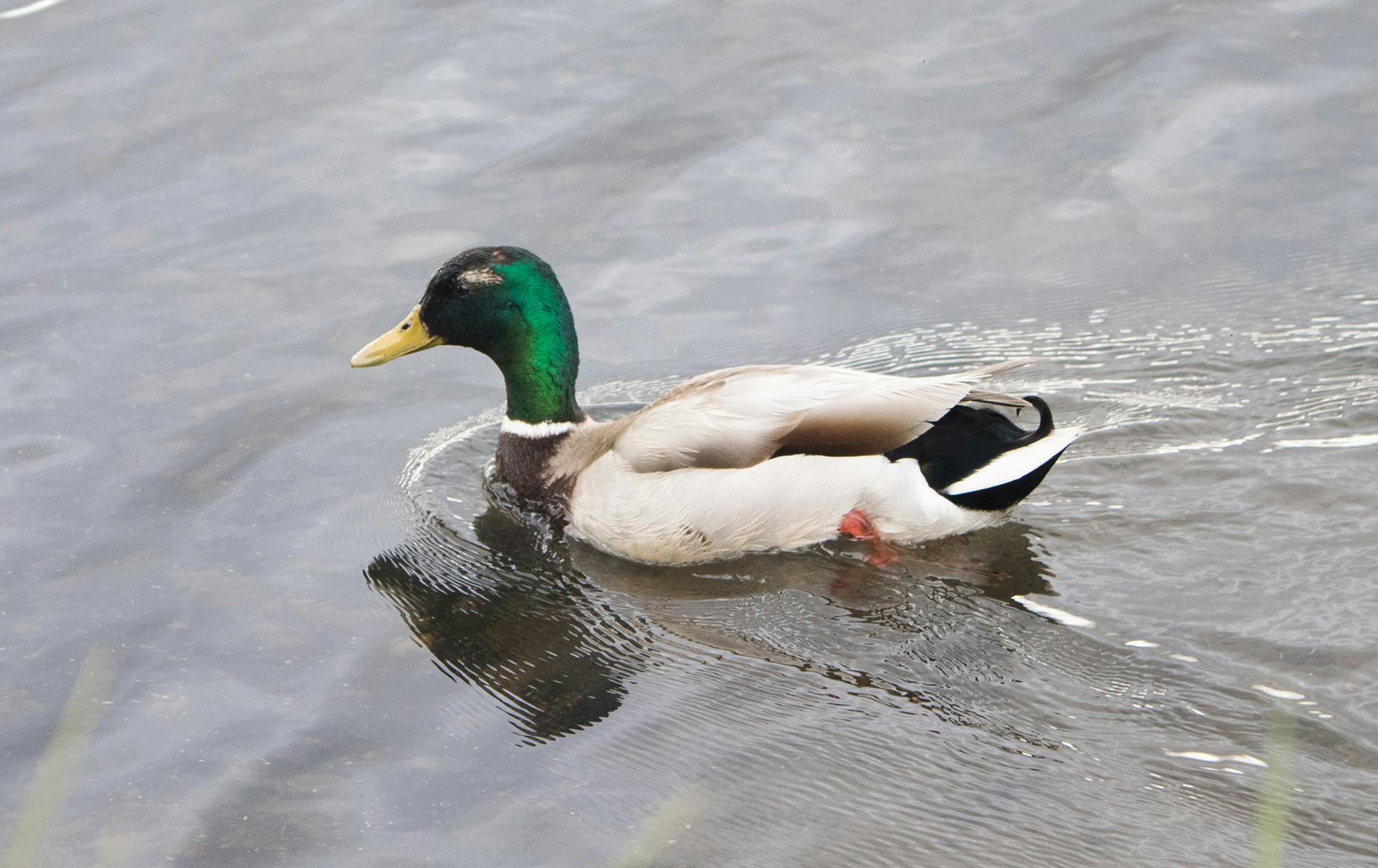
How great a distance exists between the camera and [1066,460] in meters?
5.91

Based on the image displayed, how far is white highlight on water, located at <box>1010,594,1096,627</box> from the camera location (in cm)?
493

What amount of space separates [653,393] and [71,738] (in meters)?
2.79

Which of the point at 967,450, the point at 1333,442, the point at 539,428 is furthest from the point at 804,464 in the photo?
the point at 1333,442

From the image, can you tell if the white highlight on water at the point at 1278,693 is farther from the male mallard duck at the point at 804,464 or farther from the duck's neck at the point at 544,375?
the duck's neck at the point at 544,375

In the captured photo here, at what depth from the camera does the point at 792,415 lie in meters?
5.57

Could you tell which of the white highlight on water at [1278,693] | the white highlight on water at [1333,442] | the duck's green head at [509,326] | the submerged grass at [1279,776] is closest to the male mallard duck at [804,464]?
the duck's green head at [509,326]

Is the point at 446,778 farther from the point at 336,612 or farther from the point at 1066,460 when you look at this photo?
the point at 1066,460

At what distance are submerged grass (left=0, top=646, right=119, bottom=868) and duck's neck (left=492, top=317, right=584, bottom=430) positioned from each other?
1.79 m

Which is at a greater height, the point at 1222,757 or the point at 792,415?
the point at 792,415

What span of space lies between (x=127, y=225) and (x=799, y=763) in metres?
4.95

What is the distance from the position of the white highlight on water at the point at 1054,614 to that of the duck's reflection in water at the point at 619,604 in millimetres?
69

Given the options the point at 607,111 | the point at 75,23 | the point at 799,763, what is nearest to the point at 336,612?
the point at 799,763

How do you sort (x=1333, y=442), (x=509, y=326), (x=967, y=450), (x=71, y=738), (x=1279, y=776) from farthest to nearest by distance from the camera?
(x=509, y=326)
(x=1333, y=442)
(x=967, y=450)
(x=71, y=738)
(x=1279, y=776)

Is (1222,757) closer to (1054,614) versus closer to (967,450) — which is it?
(1054,614)
